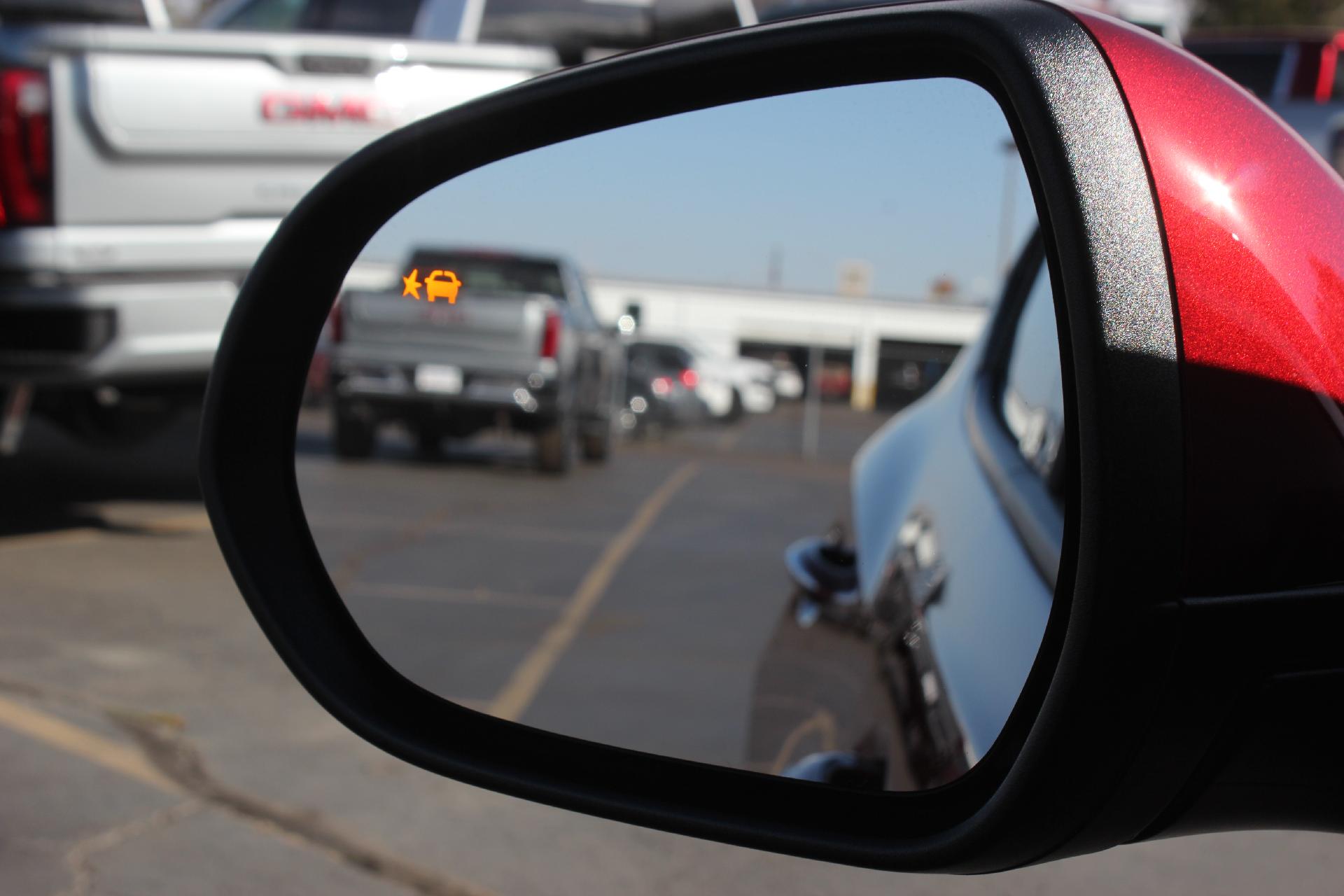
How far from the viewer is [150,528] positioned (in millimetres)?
7609

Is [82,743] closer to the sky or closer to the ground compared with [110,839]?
closer to the ground

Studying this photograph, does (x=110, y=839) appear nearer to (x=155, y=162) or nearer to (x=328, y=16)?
(x=155, y=162)

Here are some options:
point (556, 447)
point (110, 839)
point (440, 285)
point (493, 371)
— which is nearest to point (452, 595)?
point (493, 371)

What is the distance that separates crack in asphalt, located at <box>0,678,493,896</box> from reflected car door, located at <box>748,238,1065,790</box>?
0.94m

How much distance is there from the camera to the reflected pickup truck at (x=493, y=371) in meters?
5.81

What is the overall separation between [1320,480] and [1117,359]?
172 millimetres

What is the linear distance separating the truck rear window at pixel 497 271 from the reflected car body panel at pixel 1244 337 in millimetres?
795

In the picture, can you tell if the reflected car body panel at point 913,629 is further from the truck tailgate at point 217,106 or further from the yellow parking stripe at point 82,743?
the truck tailgate at point 217,106

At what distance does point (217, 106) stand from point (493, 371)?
3702 millimetres

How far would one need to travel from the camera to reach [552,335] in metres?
9.73

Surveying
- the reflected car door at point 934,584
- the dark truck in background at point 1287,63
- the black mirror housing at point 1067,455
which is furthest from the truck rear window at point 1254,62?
→ the black mirror housing at point 1067,455

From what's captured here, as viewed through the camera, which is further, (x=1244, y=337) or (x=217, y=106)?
(x=217, y=106)

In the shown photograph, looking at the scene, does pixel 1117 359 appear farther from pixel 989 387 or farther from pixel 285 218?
pixel 989 387

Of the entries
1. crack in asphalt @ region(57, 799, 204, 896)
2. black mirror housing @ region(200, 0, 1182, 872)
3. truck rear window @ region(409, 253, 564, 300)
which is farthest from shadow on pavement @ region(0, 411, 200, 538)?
black mirror housing @ region(200, 0, 1182, 872)
